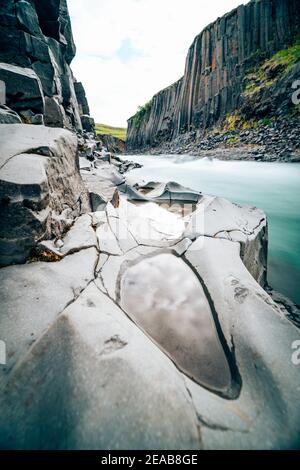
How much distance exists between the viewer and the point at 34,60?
8.56 m

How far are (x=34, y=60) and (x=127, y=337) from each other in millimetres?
11613

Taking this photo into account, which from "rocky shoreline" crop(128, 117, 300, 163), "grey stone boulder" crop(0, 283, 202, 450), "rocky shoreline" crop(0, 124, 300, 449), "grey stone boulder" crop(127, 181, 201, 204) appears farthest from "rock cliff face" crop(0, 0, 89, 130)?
"rocky shoreline" crop(128, 117, 300, 163)

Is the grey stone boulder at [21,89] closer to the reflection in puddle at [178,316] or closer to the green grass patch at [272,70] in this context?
the reflection in puddle at [178,316]

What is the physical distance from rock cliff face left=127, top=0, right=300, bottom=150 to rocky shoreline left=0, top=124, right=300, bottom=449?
20.9 m

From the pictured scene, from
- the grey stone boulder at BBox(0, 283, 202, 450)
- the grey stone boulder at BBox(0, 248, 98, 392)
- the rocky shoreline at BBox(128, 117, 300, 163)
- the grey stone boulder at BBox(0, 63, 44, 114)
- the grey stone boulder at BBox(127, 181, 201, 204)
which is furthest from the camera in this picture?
the rocky shoreline at BBox(128, 117, 300, 163)

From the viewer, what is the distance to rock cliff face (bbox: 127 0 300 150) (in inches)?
685

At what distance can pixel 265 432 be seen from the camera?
38.8 inches

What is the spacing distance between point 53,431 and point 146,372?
1.55 feet

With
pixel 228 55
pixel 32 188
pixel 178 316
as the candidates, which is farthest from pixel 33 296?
pixel 228 55

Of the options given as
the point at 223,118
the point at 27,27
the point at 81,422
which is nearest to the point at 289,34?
the point at 223,118

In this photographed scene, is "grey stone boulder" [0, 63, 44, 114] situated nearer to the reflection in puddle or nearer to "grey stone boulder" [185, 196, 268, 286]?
"grey stone boulder" [185, 196, 268, 286]

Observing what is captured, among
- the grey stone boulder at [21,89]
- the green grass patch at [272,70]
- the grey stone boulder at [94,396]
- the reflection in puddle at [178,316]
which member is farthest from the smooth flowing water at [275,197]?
the green grass patch at [272,70]

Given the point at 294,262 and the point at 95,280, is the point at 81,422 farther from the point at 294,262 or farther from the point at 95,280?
the point at 294,262

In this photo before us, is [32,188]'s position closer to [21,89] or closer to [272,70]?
[21,89]
